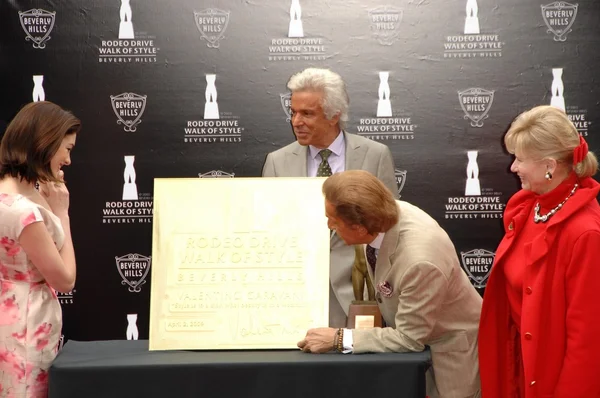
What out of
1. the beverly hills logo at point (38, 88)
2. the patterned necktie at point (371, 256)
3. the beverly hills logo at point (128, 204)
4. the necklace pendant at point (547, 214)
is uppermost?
the beverly hills logo at point (38, 88)

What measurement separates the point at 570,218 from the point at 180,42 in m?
3.19

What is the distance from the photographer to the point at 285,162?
4.09 metres

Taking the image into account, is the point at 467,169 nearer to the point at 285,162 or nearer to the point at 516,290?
the point at 285,162

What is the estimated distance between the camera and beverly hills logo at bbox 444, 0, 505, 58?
16.6 feet

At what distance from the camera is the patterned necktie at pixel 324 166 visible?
4020mm

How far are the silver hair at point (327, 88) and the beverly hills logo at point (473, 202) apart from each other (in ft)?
4.13

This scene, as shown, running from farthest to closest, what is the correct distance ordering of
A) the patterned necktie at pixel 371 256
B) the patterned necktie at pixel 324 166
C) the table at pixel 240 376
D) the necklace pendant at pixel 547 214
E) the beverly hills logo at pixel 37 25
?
1. the beverly hills logo at pixel 37 25
2. the patterned necktie at pixel 324 166
3. the patterned necktie at pixel 371 256
4. the necklace pendant at pixel 547 214
5. the table at pixel 240 376

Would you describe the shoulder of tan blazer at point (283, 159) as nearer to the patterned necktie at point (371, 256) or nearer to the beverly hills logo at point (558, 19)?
the patterned necktie at point (371, 256)

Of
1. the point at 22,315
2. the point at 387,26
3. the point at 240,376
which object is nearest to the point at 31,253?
the point at 22,315

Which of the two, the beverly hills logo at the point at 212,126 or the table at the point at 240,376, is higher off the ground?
the beverly hills logo at the point at 212,126

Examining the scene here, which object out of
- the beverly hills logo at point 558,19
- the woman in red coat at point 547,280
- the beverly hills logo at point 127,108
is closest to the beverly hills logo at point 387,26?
the beverly hills logo at point 558,19

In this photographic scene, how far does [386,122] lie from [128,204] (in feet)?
5.59

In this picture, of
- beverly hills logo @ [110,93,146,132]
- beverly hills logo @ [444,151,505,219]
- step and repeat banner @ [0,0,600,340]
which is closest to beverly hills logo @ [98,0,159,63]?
step and repeat banner @ [0,0,600,340]

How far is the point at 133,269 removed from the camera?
16.8 feet
